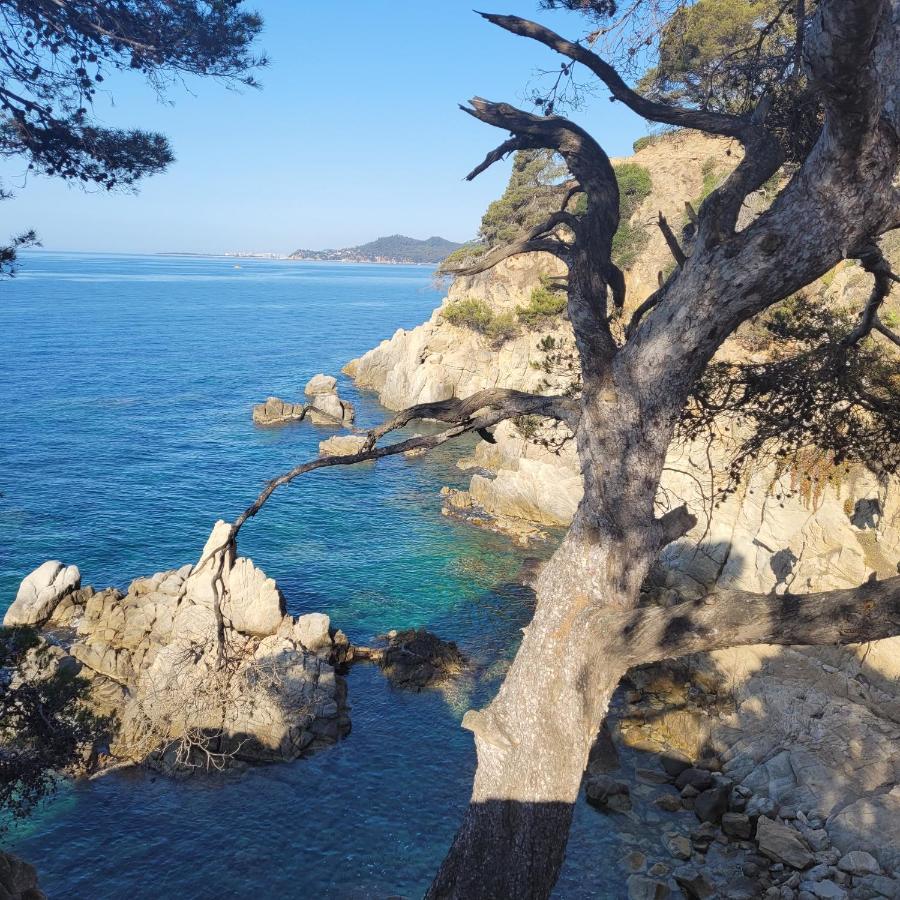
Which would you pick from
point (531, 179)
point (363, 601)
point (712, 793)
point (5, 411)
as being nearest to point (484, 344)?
point (531, 179)

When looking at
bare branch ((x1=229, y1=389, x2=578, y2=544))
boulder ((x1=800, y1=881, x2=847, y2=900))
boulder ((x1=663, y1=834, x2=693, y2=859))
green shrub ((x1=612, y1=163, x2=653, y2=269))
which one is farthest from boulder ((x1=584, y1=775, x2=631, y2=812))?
green shrub ((x1=612, y1=163, x2=653, y2=269))

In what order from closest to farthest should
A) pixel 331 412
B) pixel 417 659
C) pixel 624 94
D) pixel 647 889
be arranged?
pixel 624 94 → pixel 647 889 → pixel 417 659 → pixel 331 412

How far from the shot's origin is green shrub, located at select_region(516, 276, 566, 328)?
4506cm

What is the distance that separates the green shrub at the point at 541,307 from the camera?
148ft

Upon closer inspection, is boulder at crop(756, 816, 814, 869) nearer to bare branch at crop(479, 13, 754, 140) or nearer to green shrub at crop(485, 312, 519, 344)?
bare branch at crop(479, 13, 754, 140)

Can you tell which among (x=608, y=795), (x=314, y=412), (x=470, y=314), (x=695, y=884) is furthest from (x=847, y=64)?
(x=470, y=314)

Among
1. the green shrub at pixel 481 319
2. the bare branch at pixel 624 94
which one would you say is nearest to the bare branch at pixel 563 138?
the bare branch at pixel 624 94

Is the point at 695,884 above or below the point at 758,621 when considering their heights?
below

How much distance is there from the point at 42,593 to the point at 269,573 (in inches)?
303

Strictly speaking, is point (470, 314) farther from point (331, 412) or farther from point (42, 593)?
point (42, 593)

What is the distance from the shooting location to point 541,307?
153ft

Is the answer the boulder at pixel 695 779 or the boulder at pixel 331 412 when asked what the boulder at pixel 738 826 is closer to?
the boulder at pixel 695 779

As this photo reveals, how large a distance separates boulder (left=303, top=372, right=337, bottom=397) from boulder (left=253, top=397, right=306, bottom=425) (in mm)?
3365

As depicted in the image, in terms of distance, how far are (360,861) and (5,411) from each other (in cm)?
5014
